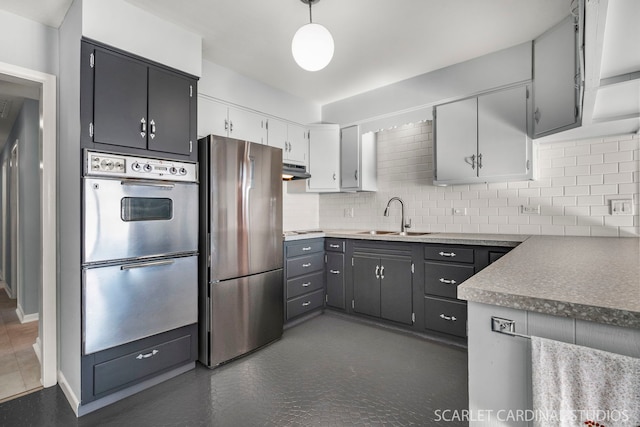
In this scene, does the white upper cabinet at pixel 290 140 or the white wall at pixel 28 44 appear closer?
the white wall at pixel 28 44

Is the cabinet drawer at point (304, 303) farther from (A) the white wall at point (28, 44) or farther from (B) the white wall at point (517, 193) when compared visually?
(A) the white wall at point (28, 44)

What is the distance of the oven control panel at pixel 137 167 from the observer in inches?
73.4

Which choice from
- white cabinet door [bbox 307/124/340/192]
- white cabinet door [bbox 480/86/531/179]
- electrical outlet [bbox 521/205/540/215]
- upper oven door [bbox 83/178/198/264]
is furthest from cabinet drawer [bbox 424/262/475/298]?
upper oven door [bbox 83/178/198/264]

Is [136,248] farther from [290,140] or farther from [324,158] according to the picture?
[324,158]

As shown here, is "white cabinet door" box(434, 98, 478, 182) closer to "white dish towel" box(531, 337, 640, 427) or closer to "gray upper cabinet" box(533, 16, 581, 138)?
"gray upper cabinet" box(533, 16, 581, 138)

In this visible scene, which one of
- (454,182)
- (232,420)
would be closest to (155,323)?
(232,420)

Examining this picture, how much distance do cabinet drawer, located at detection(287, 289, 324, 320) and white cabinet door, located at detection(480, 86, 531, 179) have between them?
2140 millimetres

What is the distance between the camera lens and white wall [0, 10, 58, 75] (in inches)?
79.8

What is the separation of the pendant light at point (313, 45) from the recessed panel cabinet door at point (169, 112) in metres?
Result: 1.01

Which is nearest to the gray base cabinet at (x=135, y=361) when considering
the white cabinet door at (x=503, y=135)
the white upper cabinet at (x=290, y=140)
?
the white upper cabinet at (x=290, y=140)

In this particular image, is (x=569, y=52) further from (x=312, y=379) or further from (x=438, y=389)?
(x=312, y=379)

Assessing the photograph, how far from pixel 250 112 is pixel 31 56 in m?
1.74

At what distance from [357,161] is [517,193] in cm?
173

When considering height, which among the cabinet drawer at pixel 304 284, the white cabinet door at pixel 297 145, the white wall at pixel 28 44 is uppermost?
the white wall at pixel 28 44
